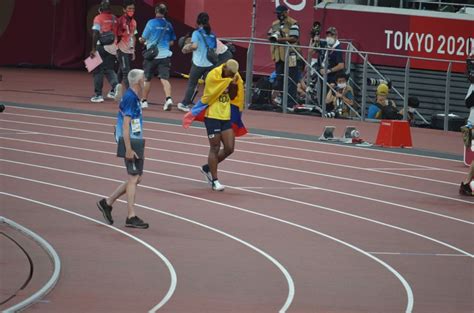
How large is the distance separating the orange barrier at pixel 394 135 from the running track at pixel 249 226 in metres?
0.89

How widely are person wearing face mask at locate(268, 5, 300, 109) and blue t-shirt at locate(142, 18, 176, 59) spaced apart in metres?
2.15

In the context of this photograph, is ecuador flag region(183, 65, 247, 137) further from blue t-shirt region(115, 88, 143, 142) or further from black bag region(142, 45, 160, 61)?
black bag region(142, 45, 160, 61)

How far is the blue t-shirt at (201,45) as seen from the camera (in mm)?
26047

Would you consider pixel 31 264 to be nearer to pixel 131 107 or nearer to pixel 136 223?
pixel 136 223

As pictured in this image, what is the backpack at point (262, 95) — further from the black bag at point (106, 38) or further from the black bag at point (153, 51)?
the black bag at point (106, 38)

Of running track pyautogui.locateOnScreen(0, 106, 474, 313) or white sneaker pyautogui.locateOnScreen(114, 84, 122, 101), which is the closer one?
running track pyautogui.locateOnScreen(0, 106, 474, 313)

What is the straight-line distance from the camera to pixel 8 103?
27.3 meters

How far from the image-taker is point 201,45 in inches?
1029

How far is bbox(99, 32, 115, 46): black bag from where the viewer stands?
2730cm

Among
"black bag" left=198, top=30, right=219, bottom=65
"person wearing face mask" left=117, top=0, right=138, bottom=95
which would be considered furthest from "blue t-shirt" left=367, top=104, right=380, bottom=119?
"person wearing face mask" left=117, top=0, right=138, bottom=95

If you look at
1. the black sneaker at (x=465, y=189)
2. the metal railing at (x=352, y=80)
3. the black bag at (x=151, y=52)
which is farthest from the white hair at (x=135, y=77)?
the black bag at (x=151, y=52)

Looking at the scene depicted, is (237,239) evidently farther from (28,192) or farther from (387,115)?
(387,115)

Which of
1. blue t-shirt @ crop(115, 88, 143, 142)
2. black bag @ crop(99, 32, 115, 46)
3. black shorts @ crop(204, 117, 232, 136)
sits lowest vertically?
black shorts @ crop(204, 117, 232, 136)

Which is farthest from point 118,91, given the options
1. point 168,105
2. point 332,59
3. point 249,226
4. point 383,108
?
point 249,226
